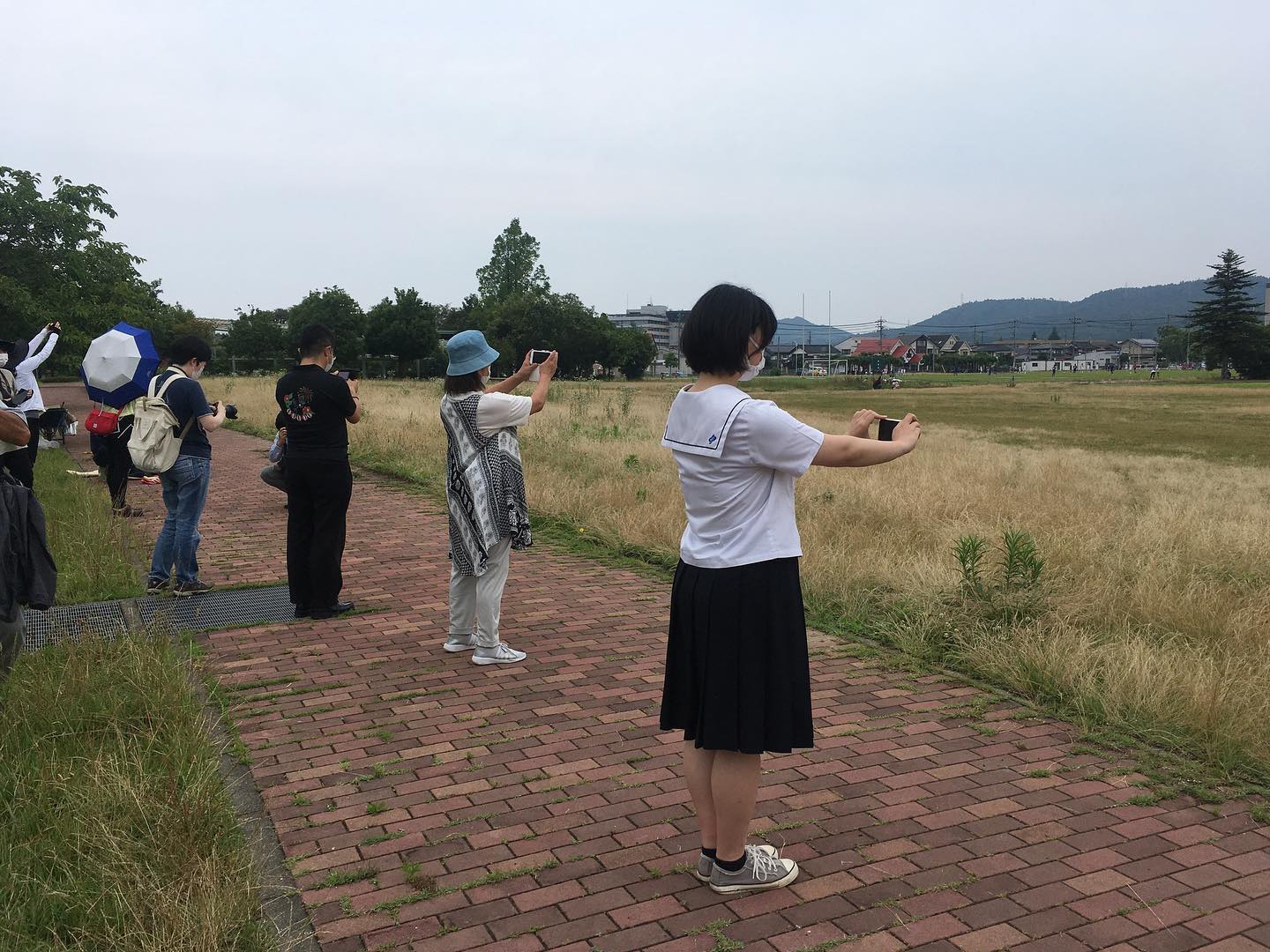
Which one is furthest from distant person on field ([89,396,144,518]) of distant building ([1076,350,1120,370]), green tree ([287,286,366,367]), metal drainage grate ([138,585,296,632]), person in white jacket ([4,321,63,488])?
distant building ([1076,350,1120,370])

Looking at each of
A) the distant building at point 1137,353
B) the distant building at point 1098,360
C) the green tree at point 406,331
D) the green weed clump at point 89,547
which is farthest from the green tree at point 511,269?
the distant building at point 1137,353

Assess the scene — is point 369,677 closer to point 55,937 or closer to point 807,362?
point 55,937

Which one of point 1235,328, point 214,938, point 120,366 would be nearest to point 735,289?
point 214,938

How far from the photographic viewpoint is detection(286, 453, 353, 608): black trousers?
6637 millimetres

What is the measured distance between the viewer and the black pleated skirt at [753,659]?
10.5 ft

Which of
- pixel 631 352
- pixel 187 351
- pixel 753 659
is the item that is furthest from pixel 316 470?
pixel 631 352

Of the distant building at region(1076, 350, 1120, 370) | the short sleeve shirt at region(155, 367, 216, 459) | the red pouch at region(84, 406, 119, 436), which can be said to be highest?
the short sleeve shirt at region(155, 367, 216, 459)

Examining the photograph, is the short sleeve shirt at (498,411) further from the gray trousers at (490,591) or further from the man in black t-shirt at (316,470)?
the man in black t-shirt at (316,470)

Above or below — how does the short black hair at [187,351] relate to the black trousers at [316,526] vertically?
above

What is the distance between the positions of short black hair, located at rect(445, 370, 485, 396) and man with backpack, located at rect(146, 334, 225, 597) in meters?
2.24

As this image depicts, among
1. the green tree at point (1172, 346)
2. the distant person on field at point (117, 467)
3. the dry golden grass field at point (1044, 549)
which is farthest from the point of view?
the green tree at point (1172, 346)

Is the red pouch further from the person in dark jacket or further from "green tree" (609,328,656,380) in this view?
"green tree" (609,328,656,380)

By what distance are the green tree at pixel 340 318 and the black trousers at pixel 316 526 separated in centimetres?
6646

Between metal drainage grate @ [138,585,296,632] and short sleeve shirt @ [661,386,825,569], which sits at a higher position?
short sleeve shirt @ [661,386,825,569]
